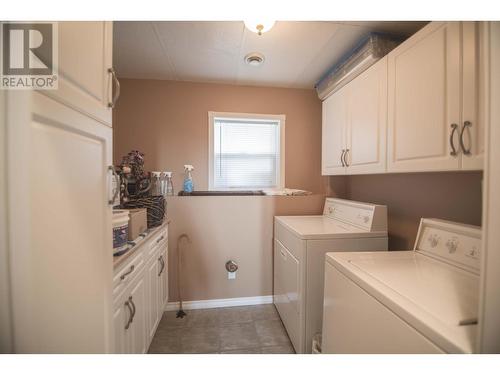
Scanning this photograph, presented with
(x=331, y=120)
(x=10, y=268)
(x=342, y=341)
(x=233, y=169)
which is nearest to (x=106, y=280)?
(x=10, y=268)

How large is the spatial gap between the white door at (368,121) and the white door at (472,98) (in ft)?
1.62

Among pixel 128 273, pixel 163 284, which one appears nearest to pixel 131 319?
pixel 128 273

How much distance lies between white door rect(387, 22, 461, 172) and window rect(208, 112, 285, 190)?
4.53 feet

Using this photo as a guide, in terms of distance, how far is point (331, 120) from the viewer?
2.12 m

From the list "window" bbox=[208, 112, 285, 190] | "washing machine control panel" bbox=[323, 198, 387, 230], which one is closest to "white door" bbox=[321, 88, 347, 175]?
"washing machine control panel" bbox=[323, 198, 387, 230]

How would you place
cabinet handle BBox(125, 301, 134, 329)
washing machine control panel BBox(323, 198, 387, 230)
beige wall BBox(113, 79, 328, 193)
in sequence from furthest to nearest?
1. beige wall BBox(113, 79, 328, 193)
2. washing machine control panel BBox(323, 198, 387, 230)
3. cabinet handle BBox(125, 301, 134, 329)

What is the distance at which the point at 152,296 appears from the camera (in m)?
1.58

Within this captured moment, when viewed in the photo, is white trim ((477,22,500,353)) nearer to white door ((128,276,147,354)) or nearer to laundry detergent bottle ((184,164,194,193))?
white door ((128,276,147,354))

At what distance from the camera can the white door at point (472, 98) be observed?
34.9 inches

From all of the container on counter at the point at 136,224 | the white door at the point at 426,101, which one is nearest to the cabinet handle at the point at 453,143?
the white door at the point at 426,101

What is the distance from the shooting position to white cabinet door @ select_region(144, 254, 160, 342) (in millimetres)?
1490
